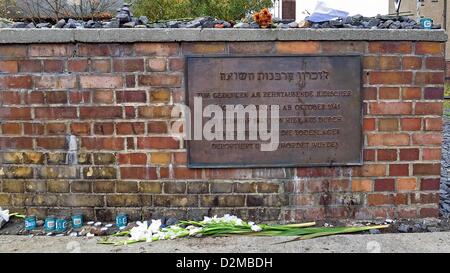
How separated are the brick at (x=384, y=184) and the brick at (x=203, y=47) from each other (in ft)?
5.44

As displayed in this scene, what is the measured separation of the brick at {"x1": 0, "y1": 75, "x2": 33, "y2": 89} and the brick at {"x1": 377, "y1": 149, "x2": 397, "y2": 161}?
2.89 m

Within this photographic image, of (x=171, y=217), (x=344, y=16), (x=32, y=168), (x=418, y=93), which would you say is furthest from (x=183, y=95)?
(x=418, y=93)

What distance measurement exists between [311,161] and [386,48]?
108 cm

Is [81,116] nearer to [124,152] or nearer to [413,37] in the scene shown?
[124,152]

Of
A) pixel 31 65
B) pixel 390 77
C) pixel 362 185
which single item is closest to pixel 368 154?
pixel 362 185

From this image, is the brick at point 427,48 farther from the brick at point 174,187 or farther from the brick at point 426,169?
the brick at point 174,187

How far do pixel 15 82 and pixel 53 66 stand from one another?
34cm

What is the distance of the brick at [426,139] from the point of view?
368 cm

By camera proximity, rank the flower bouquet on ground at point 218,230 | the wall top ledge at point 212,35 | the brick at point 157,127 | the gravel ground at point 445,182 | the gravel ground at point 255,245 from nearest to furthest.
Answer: the gravel ground at point 255,245
the flower bouquet on ground at point 218,230
the wall top ledge at point 212,35
the brick at point 157,127
the gravel ground at point 445,182

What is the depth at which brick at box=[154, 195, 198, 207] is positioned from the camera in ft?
12.2

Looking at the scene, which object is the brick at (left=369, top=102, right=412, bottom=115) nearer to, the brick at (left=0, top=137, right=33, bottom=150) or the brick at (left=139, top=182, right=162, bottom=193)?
the brick at (left=139, top=182, right=162, bottom=193)

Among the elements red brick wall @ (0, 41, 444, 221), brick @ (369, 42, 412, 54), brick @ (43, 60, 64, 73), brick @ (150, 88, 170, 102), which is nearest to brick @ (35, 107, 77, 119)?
red brick wall @ (0, 41, 444, 221)

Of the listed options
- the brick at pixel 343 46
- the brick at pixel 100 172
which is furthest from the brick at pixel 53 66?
the brick at pixel 343 46

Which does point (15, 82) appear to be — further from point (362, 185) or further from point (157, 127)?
point (362, 185)
